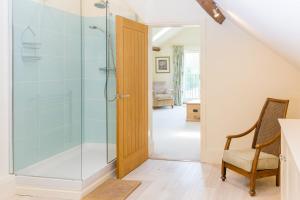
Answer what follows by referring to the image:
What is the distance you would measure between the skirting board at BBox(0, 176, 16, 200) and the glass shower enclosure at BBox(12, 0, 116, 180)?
0.15 m

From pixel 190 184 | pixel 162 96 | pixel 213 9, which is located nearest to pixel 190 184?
pixel 190 184

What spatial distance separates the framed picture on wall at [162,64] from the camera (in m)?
12.3

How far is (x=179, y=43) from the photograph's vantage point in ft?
40.0

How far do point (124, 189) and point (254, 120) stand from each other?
6.57ft

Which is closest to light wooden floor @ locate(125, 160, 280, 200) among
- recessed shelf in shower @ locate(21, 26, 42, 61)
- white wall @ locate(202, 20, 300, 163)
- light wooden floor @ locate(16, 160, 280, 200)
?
light wooden floor @ locate(16, 160, 280, 200)

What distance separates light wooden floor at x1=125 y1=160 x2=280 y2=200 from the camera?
3.76 meters

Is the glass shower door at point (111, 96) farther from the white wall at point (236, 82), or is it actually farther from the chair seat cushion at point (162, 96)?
the chair seat cushion at point (162, 96)

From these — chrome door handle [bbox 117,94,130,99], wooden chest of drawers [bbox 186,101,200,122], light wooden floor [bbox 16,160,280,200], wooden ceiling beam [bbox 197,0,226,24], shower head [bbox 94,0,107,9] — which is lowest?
light wooden floor [bbox 16,160,280,200]

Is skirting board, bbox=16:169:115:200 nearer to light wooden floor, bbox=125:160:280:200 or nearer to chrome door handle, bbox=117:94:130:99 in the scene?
light wooden floor, bbox=125:160:280:200

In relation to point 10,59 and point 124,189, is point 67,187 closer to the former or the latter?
point 124,189

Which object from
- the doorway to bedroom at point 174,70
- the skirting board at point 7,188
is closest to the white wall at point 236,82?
the skirting board at point 7,188

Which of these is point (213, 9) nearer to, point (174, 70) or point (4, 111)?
point (4, 111)

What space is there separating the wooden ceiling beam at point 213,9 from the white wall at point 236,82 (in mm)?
186

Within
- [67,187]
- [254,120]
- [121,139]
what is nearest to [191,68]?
[254,120]
